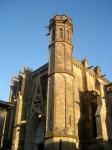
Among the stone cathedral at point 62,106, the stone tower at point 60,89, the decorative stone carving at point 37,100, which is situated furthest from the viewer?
the decorative stone carving at point 37,100

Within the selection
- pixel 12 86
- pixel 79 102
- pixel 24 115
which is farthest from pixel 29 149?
pixel 12 86

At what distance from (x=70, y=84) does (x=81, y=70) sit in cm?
486

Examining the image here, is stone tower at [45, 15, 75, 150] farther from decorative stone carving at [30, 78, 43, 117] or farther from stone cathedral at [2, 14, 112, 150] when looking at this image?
decorative stone carving at [30, 78, 43, 117]

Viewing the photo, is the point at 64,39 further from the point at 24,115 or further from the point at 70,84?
the point at 24,115

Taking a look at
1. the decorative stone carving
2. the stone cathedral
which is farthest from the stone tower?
the decorative stone carving

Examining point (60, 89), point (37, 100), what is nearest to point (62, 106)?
point (60, 89)

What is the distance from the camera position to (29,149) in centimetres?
1919

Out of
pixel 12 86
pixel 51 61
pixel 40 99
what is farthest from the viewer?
pixel 12 86

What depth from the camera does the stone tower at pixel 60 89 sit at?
48.2 ft

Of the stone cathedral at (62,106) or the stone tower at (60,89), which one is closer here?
the stone tower at (60,89)

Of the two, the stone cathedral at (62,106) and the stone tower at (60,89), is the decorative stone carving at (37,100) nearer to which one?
the stone cathedral at (62,106)

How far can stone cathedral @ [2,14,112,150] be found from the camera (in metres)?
15.3

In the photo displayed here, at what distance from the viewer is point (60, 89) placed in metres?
16.8

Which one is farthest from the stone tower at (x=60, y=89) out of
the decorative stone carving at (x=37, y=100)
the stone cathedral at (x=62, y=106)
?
the decorative stone carving at (x=37, y=100)
